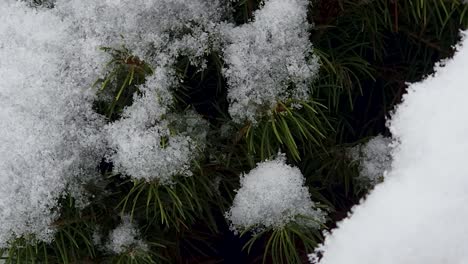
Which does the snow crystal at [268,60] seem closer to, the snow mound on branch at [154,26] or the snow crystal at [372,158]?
the snow mound on branch at [154,26]

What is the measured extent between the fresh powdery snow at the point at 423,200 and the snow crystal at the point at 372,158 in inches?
13.6

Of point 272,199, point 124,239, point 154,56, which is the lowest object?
point 124,239

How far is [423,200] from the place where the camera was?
446mm

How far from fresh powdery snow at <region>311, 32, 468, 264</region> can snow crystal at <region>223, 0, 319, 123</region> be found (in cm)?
26

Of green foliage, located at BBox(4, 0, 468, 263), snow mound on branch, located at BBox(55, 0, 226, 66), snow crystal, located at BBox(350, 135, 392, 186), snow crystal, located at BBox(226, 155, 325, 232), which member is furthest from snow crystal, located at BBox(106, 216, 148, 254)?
snow crystal, located at BBox(350, 135, 392, 186)

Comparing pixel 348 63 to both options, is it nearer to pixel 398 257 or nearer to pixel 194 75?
pixel 194 75

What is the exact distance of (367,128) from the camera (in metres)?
1.00

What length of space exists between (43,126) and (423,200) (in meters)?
0.53

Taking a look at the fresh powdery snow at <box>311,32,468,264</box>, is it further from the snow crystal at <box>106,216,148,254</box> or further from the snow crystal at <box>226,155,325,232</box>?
the snow crystal at <box>106,216,148,254</box>

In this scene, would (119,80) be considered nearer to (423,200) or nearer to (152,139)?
(152,139)

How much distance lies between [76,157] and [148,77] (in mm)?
152

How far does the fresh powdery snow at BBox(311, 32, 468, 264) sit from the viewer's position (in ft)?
1.41

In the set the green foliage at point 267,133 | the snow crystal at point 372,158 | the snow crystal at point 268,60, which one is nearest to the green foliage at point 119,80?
the green foliage at point 267,133

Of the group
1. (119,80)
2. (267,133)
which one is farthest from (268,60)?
(119,80)
